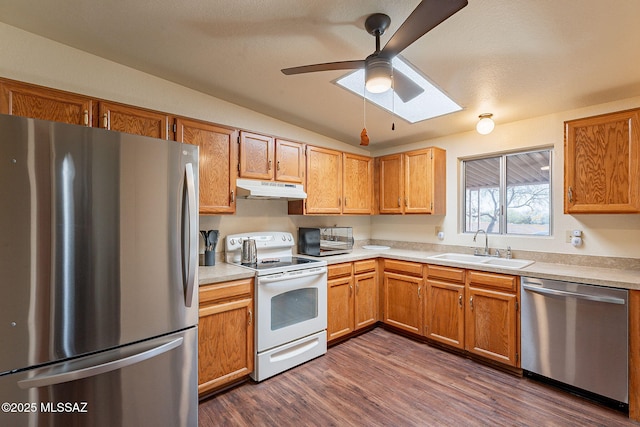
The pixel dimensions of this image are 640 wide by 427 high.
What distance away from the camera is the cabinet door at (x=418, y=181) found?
11.0 feet

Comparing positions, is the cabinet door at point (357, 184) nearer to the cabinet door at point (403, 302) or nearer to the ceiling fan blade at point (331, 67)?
the cabinet door at point (403, 302)

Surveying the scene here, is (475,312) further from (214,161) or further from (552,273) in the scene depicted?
(214,161)

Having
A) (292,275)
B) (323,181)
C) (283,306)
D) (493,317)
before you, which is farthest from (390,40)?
(493,317)

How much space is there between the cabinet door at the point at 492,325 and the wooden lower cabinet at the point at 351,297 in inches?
39.8

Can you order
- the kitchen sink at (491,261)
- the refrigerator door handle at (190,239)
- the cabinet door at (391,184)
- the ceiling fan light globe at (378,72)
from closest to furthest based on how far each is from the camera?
1. the ceiling fan light globe at (378,72)
2. the refrigerator door handle at (190,239)
3. the kitchen sink at (491,261)
4. the cabinet door at (391,184)

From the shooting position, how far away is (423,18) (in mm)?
1193

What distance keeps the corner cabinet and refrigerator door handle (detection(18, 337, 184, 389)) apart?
2.91 metres

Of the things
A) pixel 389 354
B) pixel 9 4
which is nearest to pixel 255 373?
pixel 389 354

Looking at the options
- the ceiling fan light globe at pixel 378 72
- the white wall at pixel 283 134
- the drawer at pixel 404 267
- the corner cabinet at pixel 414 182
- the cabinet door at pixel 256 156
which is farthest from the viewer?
the corner cabinet at pixel 414 182

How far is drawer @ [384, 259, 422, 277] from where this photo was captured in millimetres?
3072

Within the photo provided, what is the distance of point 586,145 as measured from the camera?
231cm

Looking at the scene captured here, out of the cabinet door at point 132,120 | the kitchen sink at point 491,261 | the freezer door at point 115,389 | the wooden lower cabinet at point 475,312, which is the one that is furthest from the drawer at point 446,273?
the cabinet door at point 132,120

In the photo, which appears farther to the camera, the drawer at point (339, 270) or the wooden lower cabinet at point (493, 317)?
the drawer at point (339, 270)

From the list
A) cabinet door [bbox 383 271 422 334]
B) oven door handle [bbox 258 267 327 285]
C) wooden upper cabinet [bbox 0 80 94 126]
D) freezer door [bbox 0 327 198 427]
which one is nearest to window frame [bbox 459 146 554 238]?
cabinet door [bbox 383 271 422 334]
